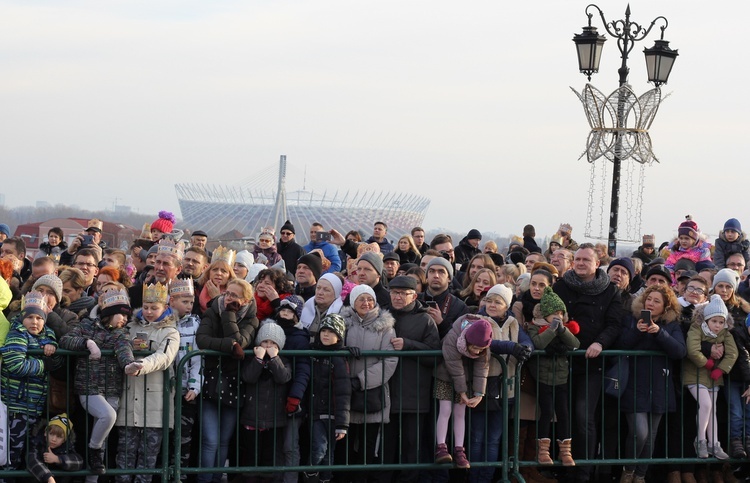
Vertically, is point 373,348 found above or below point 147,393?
above

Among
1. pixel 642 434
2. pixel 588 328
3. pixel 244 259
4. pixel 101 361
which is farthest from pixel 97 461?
pixel 642 434

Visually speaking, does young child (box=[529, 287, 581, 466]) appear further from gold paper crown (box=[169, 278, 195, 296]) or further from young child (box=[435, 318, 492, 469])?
gold paper crown (box=[169, 278, 195, 296])

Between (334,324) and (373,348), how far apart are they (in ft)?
1.27

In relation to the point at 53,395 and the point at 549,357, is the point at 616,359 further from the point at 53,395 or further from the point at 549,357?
the point at 53,395

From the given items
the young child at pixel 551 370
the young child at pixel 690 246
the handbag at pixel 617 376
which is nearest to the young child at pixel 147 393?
the young child at pixel 551 370

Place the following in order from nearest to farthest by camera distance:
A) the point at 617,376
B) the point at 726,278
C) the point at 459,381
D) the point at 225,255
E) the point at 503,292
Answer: the point at 459,381, the point at 503,292, the point at 617,376, the point at 726,278, the point at 225,255

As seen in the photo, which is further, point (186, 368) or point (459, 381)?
point (459, 381)

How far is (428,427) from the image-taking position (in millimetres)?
8555

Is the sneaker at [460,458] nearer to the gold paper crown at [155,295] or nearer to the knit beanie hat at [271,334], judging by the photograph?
the knit beanie hat at [271,334]

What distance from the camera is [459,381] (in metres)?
8.23

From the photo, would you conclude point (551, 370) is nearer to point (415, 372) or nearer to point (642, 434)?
point (642, 434)

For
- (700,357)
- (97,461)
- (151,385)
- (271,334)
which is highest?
(271,334)

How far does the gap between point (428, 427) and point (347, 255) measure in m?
6.27

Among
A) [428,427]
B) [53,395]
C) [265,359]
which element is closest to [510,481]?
[428,427]
